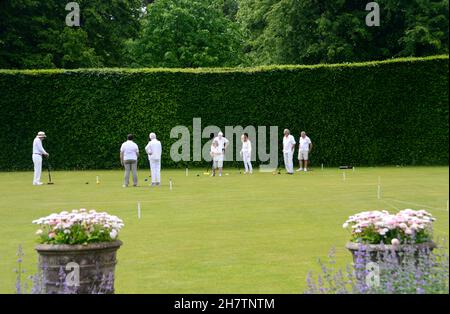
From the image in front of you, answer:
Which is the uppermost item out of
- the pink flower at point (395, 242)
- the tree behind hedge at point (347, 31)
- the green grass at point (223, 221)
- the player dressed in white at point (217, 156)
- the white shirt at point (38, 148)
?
the tree behind hedge at point (347, 31)

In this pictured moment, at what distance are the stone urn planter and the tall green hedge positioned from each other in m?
27.9

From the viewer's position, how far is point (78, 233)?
890cm

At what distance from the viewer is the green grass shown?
10789 mm

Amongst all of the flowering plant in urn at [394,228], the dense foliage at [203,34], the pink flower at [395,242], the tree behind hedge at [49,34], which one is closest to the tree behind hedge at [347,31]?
the dense foliage at [203,34]

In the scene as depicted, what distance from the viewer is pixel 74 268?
8.76 m

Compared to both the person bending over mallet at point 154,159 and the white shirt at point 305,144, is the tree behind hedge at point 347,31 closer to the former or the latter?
the white shirt at point 305,144

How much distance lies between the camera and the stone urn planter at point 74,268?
873 cm

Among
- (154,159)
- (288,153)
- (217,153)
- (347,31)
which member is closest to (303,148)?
(288,153)

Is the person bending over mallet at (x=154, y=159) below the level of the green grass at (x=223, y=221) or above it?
above

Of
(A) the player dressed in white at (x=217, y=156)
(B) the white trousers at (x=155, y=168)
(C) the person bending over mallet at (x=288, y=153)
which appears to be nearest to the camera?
(B) the white trousers at (x=155, y=168)

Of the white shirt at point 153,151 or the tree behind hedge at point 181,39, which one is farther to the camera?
the tree behind hedge at point 181,39

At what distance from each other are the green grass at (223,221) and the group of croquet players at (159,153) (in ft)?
2.40

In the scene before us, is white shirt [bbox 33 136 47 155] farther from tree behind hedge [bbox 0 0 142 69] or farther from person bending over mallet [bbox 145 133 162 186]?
tree behind hedge [bbox 0 0 142 69]
